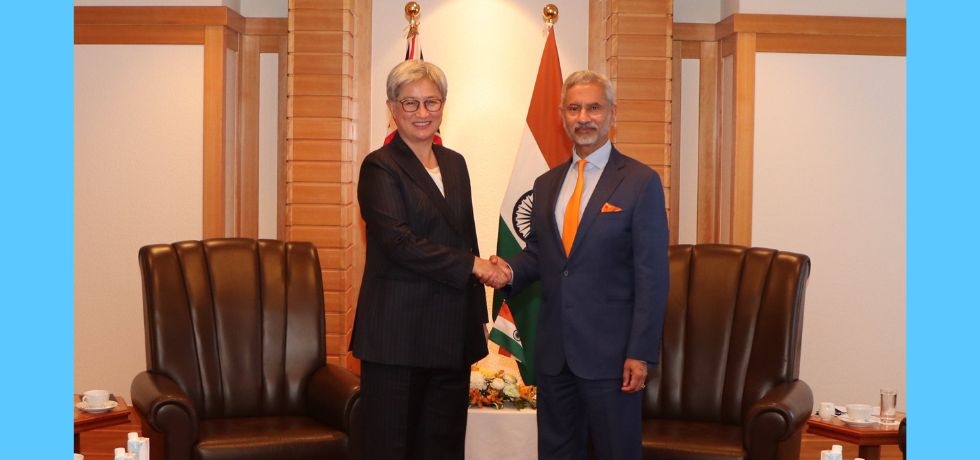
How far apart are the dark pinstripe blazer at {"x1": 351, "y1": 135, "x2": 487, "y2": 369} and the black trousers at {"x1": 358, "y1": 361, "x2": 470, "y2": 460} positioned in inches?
2.3

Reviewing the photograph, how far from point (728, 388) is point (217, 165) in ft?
9.07

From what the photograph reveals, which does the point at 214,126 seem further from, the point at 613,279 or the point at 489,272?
the point at 613,279

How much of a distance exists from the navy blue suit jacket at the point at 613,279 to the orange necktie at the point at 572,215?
22 mm

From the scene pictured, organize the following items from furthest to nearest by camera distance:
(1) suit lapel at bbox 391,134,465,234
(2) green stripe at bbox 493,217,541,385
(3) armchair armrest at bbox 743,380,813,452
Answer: (2) green stripe at bbox 493,217,541,385 < (3) armchair armrest at bbox 743,380,813,452 < (1) suit lapel at bbox 391,134,465,234

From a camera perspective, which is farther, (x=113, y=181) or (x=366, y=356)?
(x=113, y=181)

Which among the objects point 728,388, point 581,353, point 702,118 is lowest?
point 728,388

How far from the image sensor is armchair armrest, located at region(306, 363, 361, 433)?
3.40m

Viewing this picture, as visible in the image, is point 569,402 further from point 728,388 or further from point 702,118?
point 702,118

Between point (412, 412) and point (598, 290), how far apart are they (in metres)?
0.67

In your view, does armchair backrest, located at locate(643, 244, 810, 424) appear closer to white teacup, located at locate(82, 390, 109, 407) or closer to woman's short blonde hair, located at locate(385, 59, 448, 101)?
woman's short blonde hair, located at locate(385, 59, 448, 101)

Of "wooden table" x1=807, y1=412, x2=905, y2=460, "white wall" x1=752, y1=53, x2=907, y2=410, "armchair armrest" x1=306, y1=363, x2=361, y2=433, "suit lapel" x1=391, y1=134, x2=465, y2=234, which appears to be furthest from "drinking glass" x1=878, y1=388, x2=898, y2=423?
"armchair armrest" x1=306, y1=363, x2=361, y2=433

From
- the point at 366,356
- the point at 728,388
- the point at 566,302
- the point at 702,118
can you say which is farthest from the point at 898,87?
the point at 366,356

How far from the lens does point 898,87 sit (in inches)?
197

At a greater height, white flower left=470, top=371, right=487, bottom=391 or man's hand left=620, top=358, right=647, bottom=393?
man's hand left=620, top=358, right=647, bottom=393
